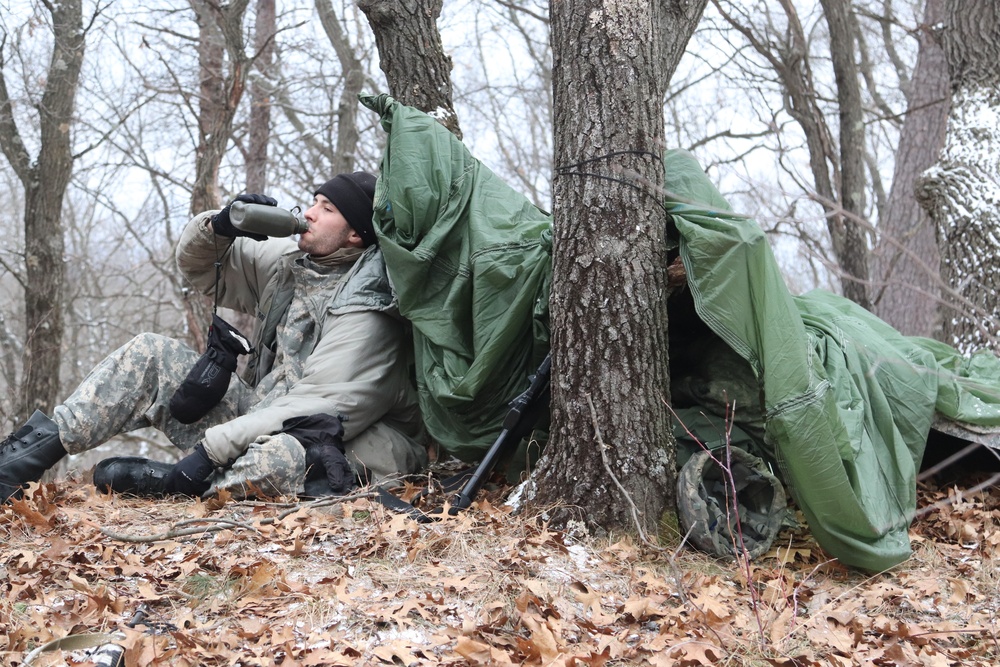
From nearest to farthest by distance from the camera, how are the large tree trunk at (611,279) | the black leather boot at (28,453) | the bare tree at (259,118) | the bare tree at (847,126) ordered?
the large tree trunk at (611,279), the black leather boot at (28,453), the bare tree at (847,126), the bare tree at (259,118)

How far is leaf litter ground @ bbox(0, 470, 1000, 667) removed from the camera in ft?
7.91

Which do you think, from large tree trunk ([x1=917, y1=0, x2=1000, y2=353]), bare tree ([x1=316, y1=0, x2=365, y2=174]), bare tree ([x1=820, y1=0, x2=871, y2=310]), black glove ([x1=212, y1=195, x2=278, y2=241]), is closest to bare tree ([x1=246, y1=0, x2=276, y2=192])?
bare tree ([x1=316, y1=0, x2=365, y2=174])

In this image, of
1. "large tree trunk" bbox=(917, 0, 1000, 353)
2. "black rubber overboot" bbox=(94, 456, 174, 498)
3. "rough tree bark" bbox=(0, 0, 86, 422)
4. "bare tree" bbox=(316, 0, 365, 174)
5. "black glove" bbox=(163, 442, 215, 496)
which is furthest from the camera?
"bare tree" bbox=(316, 0, 365, 174)

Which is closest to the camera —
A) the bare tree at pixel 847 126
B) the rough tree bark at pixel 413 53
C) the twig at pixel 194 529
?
the twig at pixel 194 529

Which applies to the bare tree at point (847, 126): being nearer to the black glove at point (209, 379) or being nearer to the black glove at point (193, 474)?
the black glove at point (209, 379)

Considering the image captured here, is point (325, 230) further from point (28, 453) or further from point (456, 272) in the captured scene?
point (28, 453)

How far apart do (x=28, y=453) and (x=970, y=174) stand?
5291mm

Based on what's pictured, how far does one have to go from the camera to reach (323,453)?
369 cm

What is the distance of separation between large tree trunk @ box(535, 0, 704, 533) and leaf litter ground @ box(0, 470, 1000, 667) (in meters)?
0.23

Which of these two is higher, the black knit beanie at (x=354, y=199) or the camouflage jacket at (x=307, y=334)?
the black knit beanie at (x=354, y=199)

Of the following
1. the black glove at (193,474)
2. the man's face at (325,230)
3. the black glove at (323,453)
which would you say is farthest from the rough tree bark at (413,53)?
the black glove at (193,474)

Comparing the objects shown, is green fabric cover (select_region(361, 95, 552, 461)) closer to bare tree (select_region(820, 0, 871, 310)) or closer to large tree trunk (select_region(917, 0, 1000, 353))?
large tree trunk (select_region(917, 0, 1000, 353))

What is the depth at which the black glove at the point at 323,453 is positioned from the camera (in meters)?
3.67

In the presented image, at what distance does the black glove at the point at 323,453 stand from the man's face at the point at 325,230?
3.00ft
